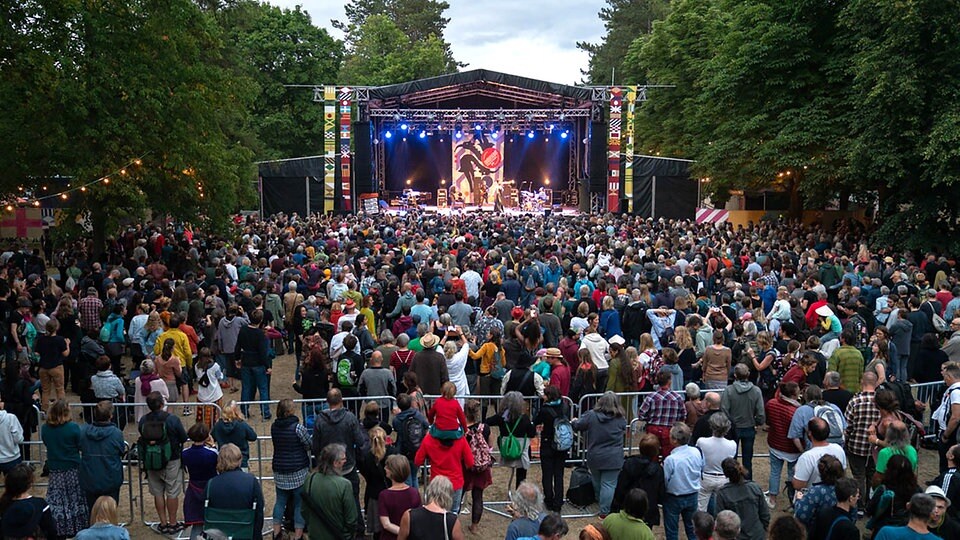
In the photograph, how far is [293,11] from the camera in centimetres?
3844

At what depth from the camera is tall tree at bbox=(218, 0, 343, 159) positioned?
3678 centimetres

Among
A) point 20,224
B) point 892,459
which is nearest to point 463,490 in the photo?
point 892,459

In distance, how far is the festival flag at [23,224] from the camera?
2569 centimetres

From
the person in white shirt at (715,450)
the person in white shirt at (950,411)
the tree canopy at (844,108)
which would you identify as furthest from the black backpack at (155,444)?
the tree canopy at (844,108)

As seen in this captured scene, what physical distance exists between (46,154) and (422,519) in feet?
39.0

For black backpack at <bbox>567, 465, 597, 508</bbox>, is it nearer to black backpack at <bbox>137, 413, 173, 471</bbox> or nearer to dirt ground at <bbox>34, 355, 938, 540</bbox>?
dirt ground at <bbox>34, 355, 938, 540</bbox>

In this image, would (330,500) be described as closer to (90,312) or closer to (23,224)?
(90,312)

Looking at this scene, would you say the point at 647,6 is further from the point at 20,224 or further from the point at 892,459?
the point at 892,459

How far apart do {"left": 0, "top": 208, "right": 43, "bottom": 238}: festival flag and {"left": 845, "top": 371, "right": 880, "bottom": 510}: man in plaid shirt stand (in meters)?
26.2

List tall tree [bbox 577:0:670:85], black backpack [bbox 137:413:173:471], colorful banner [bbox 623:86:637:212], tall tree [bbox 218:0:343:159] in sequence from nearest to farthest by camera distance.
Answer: black backpack [bbox 137:413:173:471] < colorful banner [bbox 623:86:637:212] < tall tree [bbox 218:0:343:159] < tall tree [bbox 577:0:670:85]

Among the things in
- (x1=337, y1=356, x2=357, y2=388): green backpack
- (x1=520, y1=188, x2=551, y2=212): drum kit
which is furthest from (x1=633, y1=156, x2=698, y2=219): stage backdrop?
(x1=337, y1=356, x2=357, y2=388): green backpack

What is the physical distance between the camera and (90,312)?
988 cm

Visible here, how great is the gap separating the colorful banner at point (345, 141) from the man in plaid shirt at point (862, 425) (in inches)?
952

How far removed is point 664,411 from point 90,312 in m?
7.37
